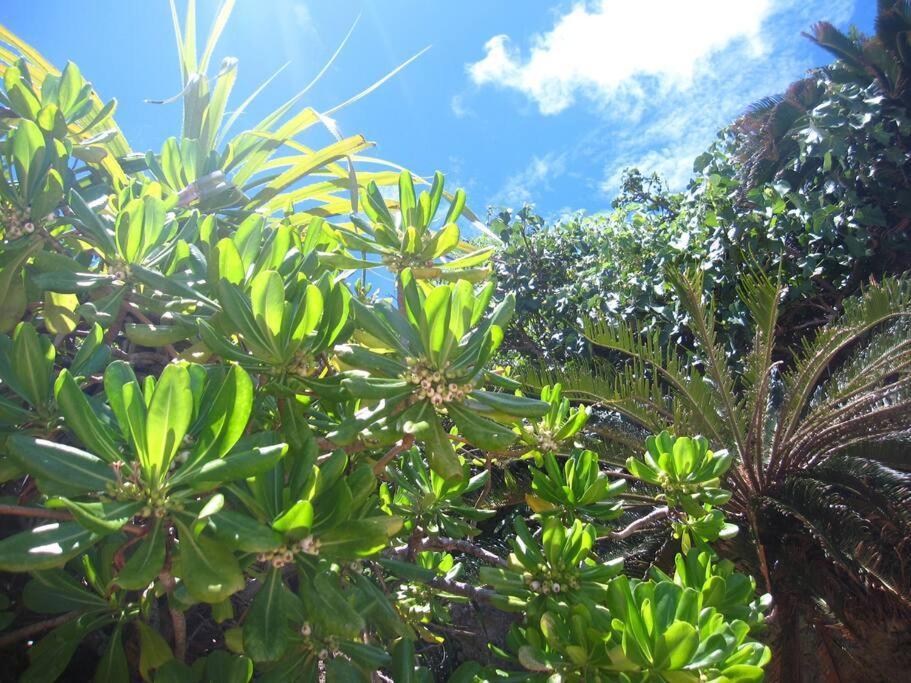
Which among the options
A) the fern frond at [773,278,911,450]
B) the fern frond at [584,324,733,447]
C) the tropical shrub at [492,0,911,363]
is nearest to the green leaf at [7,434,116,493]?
the fern frond at [584,324,733,447]

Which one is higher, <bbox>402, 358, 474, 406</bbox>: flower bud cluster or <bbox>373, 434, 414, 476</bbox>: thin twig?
<bbox>402, 358, 474, 406</bbox>: flower bud cluster

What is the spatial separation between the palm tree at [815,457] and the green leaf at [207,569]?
3.44m

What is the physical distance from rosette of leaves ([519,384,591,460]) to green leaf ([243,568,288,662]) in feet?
3.26

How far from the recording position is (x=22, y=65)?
1.80 metres

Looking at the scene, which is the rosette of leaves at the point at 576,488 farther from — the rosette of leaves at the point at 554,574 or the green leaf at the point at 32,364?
the green leaf at the point at 32,364

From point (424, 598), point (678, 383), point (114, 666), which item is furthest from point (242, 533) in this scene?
point (678, 383)

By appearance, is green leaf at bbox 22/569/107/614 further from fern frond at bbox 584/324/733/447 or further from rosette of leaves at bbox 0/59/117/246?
fern frond at bbox 584/324/733/447

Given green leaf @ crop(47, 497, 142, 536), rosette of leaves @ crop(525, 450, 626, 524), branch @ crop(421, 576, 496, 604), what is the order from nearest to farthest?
green leaf @ crop(47, 497, 142, 536) → branch @ crop(421, 576, 496, 604) → rosette of leaves @ crop(525, 450, 626, 524)

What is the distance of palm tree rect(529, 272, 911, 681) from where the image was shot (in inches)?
160

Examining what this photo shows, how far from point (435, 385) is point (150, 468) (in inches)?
19.1

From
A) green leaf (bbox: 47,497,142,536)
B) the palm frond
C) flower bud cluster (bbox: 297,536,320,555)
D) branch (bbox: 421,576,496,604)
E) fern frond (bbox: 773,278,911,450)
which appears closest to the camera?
green leaf (bbox: 47,497,142,536)

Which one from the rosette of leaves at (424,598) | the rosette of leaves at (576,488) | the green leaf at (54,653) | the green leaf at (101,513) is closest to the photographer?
the green leaf at (101,513)

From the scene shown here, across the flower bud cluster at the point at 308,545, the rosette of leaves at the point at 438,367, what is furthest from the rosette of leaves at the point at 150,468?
the rosette of leaves at the point at 438,367

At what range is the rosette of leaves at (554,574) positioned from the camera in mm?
1465
